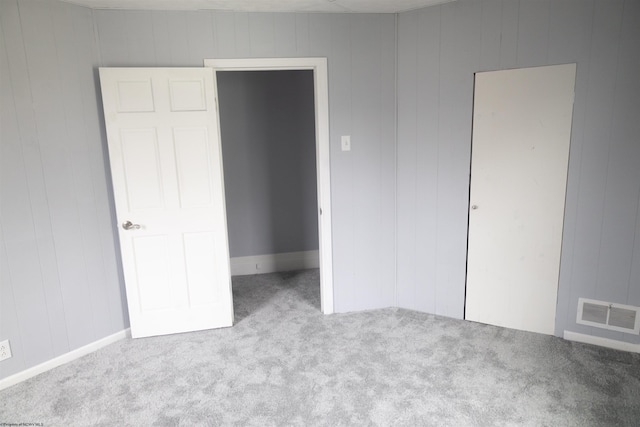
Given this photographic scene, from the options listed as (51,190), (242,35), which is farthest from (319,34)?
(51,190)

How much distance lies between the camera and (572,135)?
2746 millimetres

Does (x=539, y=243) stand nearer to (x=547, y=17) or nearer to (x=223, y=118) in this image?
(x=547, y=17)

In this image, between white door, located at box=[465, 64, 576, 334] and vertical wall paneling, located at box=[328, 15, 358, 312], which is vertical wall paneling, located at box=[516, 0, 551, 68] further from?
vertical wall paneling, located at box=[328, 15, 358, 312]

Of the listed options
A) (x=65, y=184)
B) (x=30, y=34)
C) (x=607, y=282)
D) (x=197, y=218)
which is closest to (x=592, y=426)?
(x=607, y=282)

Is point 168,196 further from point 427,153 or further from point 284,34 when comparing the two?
point 427,153

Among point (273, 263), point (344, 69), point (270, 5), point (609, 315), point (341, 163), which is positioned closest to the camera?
point (609, 315)

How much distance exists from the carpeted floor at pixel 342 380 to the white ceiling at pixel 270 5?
2.38 metres

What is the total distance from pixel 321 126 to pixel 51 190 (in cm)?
191

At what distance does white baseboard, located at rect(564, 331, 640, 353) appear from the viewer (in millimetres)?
2758

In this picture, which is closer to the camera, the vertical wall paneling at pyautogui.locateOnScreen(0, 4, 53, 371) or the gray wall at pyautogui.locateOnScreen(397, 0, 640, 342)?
the vertical wall paneling at pyautogui.locateOnScreen(0, 4, 53, 371)

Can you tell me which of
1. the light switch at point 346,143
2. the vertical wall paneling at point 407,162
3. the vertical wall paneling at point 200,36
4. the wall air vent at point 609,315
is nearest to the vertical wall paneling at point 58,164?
the vertical wall paneling at point 200,36

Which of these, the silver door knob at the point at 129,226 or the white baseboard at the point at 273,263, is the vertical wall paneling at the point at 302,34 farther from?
the white baseboard at the point at 273,263

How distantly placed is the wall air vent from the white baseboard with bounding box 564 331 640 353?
89mm

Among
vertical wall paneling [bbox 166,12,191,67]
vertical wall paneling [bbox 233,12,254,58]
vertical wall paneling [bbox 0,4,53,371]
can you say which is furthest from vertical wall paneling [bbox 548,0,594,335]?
vertical wall paneling [bbox 0,4,53,371]
